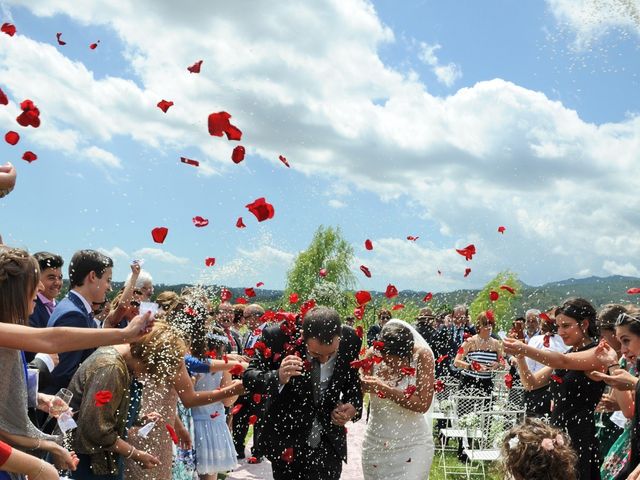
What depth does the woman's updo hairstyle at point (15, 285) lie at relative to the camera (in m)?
3.50

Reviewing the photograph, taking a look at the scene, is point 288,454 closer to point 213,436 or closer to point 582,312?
point 213,436

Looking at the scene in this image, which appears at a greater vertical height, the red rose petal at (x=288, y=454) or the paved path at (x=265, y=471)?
the red rose petal at (x=288, y=454)

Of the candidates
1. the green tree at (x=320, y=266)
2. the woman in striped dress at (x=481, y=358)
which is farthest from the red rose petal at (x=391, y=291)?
the green tree at (x=320, y=266)

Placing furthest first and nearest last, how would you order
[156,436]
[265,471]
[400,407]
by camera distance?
[265,471] < [400,407] < [156,436]

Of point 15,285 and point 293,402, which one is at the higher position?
point 15,285

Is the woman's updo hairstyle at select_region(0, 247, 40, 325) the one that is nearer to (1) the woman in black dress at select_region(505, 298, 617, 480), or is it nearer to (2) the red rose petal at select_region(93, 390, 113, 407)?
(2) the red rose petal at select_region(93, 390, 113, 407)

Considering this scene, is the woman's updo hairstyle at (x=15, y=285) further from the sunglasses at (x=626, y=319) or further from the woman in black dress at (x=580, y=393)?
the sunglasses at (x=626, y=319)

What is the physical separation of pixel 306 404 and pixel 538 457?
7.55 ft

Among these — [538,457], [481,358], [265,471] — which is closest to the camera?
[538,457]

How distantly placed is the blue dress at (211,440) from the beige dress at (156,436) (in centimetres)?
241

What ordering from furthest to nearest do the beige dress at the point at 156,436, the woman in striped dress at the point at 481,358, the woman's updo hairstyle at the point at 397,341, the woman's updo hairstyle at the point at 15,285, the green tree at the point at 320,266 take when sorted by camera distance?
the green tree at the point at 320,266
the woman in striped dress at the point at 481,358
the woman's updo hairstyle at the point at 397,341
the beige dress at the point at 156,436
the woman's updo hairstyle at the point at 15,285

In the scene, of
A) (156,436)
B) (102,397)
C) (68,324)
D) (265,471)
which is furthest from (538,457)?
(265,471)

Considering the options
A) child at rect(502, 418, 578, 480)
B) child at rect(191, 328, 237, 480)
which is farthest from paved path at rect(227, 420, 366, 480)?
child at rect(502, 418, 578, 480)

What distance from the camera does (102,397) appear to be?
4402 millimetres
